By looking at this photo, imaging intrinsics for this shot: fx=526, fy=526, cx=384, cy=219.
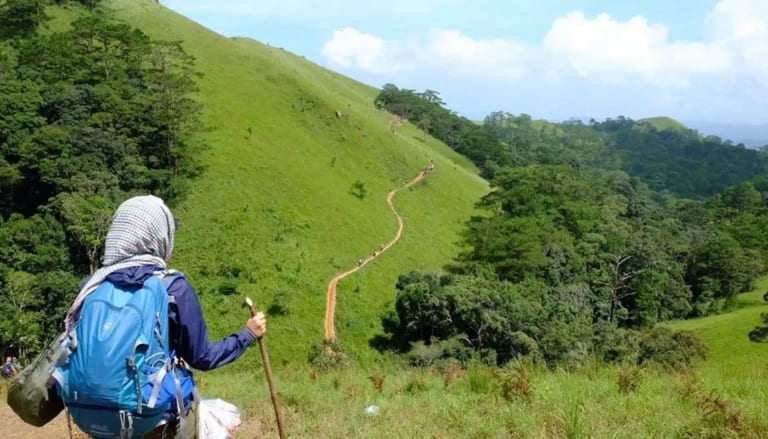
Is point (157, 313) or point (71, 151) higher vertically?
point (157, 313)

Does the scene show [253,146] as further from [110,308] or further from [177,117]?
[110,308]

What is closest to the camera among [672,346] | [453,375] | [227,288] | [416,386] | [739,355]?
[416,386]

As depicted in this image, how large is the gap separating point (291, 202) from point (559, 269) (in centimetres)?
1894

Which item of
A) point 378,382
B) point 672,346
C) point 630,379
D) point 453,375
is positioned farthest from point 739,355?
point 378,382

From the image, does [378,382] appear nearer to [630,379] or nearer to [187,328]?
[630,379]

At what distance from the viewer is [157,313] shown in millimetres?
2613

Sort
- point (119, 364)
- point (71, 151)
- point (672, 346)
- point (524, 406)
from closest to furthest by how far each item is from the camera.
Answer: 1. point (119, 364)
2. point (524, 406)
3. point (672, 346)
4. point (71, 151)

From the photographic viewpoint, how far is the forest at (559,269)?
23797 mm

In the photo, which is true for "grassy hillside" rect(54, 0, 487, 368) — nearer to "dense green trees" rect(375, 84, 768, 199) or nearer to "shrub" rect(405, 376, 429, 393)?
"dense green trees" rect(375, 84, 768, 199)

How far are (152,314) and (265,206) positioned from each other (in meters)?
32.7

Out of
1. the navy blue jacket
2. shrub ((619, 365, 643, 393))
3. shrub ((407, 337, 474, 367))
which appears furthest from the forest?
the navy blue jacket

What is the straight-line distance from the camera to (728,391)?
5.29 m

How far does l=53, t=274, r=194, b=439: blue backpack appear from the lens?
2.46 m

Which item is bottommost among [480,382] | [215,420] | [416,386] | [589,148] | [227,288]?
[227,288]
